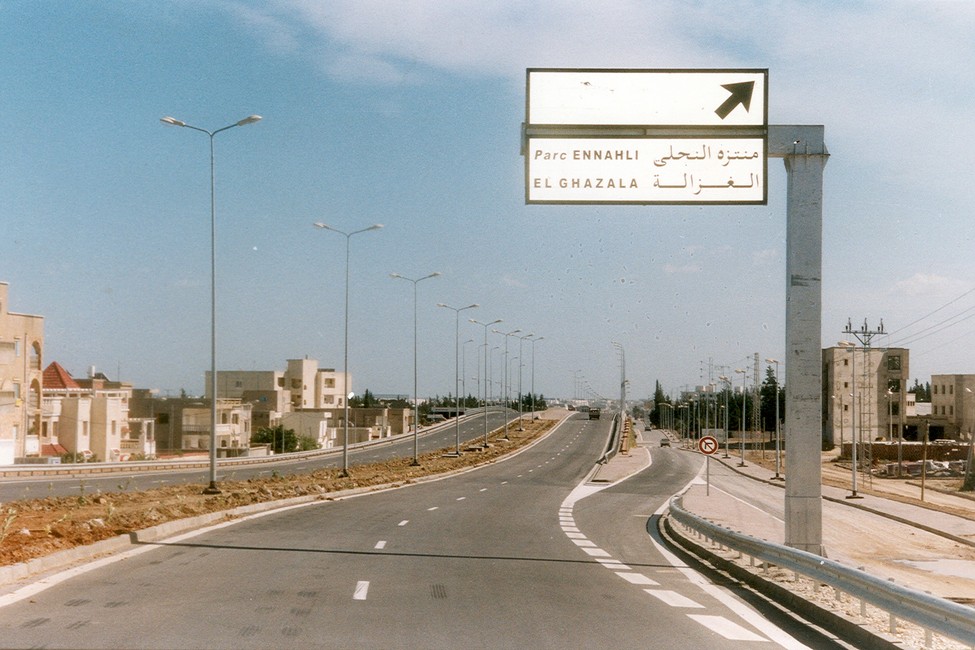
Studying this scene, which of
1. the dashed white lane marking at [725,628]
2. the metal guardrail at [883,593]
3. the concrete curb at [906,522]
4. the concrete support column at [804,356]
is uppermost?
the concrete support column at [804,356]

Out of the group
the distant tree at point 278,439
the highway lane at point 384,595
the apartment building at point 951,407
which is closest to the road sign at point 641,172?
the highway lane at point 384,595

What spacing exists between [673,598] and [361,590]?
157 inches

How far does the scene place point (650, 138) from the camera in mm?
16844

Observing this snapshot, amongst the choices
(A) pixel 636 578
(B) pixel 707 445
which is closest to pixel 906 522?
(B) pixel 707 445

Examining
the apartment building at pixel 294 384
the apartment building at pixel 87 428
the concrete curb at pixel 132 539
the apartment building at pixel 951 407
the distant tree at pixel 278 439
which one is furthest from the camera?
the apartment building at pixel 294 384

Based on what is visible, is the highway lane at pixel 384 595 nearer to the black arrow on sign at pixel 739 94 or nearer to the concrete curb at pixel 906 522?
the black arrow on sign at pixel 739 94

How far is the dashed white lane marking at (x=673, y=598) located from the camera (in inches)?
489

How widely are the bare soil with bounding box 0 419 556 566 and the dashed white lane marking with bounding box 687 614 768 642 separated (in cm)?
939

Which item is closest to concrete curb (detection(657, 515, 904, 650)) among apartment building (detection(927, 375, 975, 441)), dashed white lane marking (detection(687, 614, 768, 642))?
dashed white lane marking (detection(687, 614, 768, 642))

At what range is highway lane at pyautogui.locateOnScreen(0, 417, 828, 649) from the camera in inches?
384

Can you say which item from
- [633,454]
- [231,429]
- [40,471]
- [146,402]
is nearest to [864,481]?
[633,454]

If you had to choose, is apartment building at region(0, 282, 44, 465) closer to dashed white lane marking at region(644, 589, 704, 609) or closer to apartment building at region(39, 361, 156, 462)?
apartment building at region(39, 361, 156, 462)

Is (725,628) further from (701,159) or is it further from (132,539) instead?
(132,539)

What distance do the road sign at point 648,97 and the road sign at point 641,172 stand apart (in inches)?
12.9
